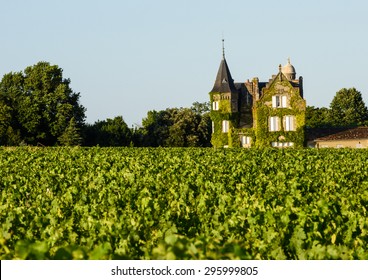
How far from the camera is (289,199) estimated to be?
1044cm

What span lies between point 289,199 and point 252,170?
10.3m

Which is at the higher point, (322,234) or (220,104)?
(220,104)

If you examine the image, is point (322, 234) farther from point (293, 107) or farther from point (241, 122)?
point (241, 122)

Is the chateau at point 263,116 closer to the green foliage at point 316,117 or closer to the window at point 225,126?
the window at point 225,126

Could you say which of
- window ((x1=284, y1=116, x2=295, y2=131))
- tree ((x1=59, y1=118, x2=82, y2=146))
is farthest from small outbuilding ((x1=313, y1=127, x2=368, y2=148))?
tree ((x1=59, y1=118, x2=82, y2=146))

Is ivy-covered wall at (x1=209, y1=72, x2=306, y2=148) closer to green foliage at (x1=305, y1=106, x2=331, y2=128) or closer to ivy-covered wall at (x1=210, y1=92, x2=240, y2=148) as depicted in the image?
ivy-covered wall at (x1=210, y1=92, x2=240, y2=148)

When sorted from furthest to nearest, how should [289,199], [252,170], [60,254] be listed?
[252,170]
[289,199]
[60,254]

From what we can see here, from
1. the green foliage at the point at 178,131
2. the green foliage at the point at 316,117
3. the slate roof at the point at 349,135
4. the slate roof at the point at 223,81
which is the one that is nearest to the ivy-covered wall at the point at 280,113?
the slate roof at the point at 349,135

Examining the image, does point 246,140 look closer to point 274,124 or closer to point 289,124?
point 274,124

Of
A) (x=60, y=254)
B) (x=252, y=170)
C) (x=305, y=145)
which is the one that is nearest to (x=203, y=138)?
(x=305, y=145)

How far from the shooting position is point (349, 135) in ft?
211

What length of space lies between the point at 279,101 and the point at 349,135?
7.40 metres

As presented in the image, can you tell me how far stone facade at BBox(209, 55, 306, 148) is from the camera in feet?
208

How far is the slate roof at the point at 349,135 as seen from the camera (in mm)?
63612
